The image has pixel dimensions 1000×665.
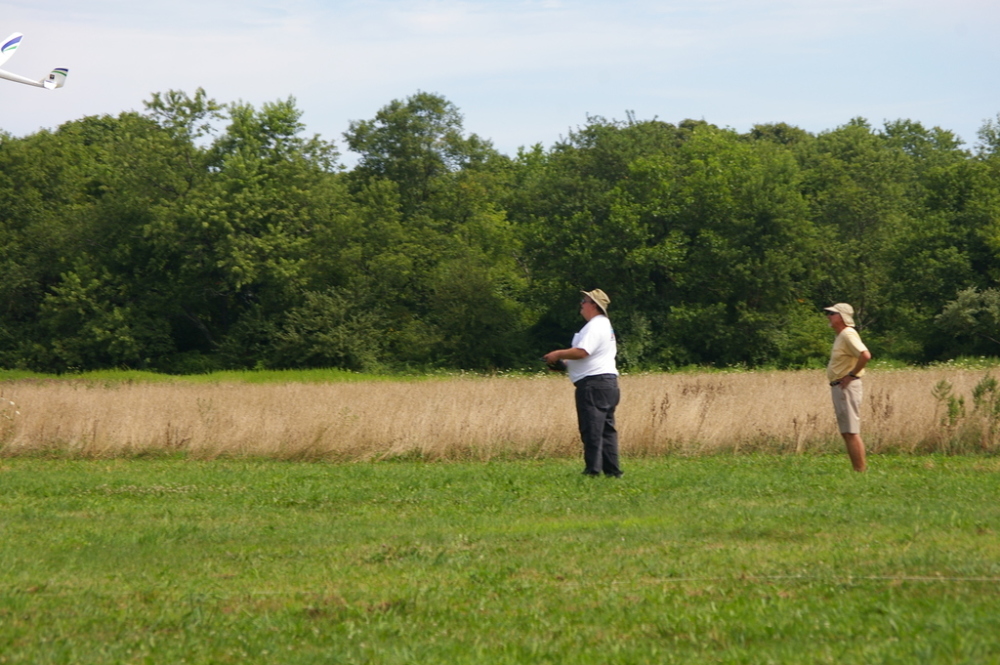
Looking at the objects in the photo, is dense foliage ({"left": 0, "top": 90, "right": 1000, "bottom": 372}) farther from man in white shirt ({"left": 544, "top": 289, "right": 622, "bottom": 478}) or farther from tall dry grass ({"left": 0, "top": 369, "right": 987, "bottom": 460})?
man in white shirt ({"left": 544, "top": 289, "right": 622, "bottom": 478})

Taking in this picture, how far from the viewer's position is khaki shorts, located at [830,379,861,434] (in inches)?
470

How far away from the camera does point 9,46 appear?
33375 millimetres

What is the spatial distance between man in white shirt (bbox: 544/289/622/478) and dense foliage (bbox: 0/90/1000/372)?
42.9 m

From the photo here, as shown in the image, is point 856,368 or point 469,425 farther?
point 469,425

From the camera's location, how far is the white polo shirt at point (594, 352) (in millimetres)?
12117

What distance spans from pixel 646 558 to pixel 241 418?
999cm

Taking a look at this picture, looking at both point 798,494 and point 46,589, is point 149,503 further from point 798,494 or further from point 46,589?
point 798,494

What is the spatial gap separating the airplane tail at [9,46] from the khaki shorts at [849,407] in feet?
84.4

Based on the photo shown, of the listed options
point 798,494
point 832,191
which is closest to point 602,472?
point 798,494

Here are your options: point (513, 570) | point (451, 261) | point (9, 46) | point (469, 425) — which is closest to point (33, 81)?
point (9, 46)

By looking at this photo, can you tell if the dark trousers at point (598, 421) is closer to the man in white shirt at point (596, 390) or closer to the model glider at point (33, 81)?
the man in white shirt at point (596, 390)

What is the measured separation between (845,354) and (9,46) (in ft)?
94.4

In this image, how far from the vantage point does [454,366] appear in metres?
57.8

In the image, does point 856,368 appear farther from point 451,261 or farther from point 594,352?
point 451,261
